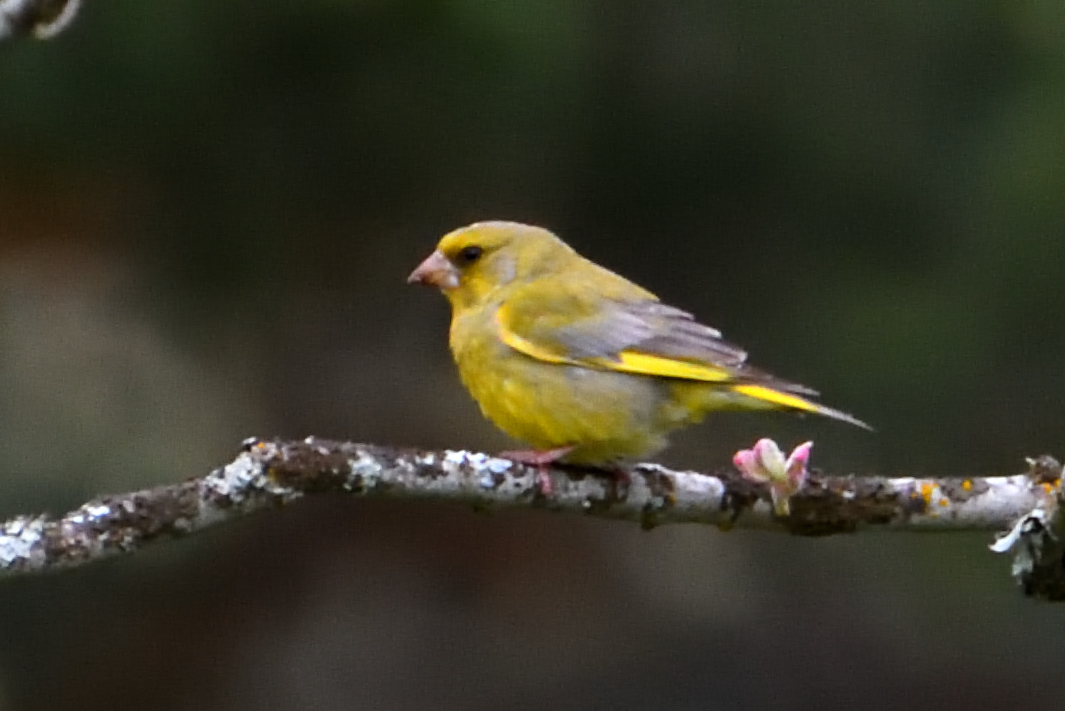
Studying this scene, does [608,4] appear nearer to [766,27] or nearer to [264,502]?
[766,27]

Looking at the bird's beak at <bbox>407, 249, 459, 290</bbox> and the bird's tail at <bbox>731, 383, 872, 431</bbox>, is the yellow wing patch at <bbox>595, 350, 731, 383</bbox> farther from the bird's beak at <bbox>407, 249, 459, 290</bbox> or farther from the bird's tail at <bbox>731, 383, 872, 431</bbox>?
the bird's beak at <bbox>407, 249, 459, 290</bbox>

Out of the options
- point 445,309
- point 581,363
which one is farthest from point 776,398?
point 445,309

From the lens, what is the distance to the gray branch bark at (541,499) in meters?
2.92

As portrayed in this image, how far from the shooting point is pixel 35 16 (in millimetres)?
3170

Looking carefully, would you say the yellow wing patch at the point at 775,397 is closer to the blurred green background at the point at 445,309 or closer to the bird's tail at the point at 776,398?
the bird's tail at the point at 776,398

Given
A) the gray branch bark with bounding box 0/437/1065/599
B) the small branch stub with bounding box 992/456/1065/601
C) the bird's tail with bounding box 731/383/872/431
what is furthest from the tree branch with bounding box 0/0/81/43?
the small branch stub with bounding box 992/456/1065/601

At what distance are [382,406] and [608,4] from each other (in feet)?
6.93

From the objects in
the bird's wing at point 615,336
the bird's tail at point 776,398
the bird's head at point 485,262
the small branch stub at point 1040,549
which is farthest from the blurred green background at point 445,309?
the small branch stub at point 1040,549

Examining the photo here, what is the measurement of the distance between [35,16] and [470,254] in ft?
5.31

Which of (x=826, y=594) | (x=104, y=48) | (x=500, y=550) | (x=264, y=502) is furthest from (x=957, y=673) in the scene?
(x=264, y=502)

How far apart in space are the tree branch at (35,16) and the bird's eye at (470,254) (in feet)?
4.95

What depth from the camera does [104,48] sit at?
5473 mm

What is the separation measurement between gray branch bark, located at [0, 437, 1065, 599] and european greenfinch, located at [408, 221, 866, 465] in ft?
0.55

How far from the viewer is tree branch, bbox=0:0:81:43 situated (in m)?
3.11
